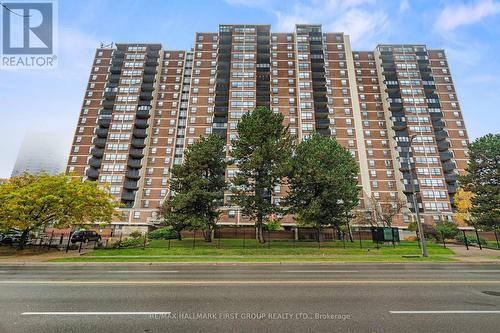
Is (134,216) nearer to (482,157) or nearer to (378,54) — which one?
(482,157)

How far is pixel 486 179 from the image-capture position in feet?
110

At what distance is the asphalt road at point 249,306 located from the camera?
5398 mm

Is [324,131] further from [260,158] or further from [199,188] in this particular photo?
[199,188]

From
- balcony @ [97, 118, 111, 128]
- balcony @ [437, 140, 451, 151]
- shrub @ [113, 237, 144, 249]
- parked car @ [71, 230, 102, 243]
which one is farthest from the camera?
balcony @ [97, 118, 111, 128]

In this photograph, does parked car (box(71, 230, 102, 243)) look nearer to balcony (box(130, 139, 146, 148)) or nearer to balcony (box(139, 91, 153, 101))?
balcony (box(130, 139, 146, 148))

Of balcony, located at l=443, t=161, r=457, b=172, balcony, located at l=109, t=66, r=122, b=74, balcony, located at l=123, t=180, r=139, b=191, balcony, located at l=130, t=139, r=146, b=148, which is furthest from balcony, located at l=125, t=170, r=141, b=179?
balcony, located at l=443, t=161, r=457, b=172

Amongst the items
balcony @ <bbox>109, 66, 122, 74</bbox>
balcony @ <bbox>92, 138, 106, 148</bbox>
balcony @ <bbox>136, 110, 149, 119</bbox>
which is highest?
balcony @ <bbox>109, 66, 122, 74</bbox>

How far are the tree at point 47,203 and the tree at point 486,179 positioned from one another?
149 feet

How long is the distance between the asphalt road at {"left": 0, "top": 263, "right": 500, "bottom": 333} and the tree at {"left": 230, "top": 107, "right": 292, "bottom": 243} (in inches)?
714

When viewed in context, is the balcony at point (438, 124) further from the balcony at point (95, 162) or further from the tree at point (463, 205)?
the balcony at point (95, 162)

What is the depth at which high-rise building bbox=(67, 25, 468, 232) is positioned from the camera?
6556 cm

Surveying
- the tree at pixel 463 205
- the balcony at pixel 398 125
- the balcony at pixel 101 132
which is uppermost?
the balcony at pixel 398 125

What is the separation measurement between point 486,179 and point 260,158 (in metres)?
30.7

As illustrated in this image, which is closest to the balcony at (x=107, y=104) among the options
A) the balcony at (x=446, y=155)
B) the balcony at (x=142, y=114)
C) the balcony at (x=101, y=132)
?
the balcony at (x=101, y=132)
